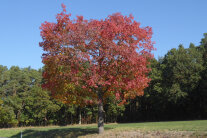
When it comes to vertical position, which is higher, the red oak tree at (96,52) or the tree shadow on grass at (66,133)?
the red oak tree at (96,52)

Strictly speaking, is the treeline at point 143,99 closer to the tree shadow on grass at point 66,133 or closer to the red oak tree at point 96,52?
the tree shadow on grass at point 66,133

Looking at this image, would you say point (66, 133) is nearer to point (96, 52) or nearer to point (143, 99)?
point (96, 52)

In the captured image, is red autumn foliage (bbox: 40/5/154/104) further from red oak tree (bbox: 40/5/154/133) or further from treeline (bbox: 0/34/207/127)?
treeline (bbox: 0/34/207/127)

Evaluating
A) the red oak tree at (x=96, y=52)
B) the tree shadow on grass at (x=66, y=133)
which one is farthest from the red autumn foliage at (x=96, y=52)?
the tree shadow on grass at (x=66, y=133)

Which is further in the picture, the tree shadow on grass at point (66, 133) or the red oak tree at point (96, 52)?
the tree shadow on grass at point (66, 133)

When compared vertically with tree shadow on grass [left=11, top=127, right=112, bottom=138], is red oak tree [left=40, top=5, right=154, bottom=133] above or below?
above

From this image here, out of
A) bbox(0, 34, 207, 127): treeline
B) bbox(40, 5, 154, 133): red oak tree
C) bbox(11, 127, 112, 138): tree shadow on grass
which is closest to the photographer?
bbox(40, 5, 154, 133): red oak tree

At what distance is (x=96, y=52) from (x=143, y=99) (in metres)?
40.4

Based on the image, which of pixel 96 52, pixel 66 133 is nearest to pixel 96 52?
pixel 96 52

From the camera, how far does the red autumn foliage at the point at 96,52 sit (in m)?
14.6

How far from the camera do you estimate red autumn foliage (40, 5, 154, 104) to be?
1465 cm

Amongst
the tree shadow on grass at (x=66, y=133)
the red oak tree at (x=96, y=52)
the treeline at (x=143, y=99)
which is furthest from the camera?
the treeline at (x=143, y=99)

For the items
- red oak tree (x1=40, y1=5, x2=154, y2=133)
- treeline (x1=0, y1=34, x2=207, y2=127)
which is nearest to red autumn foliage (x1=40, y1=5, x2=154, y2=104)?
red oak tree (x1=40, y1=5, x2=154, y2=133)

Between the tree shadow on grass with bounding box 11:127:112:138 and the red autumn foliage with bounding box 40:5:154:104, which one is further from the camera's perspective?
the tree shadow on grass with bounding box 11:127:112:138
